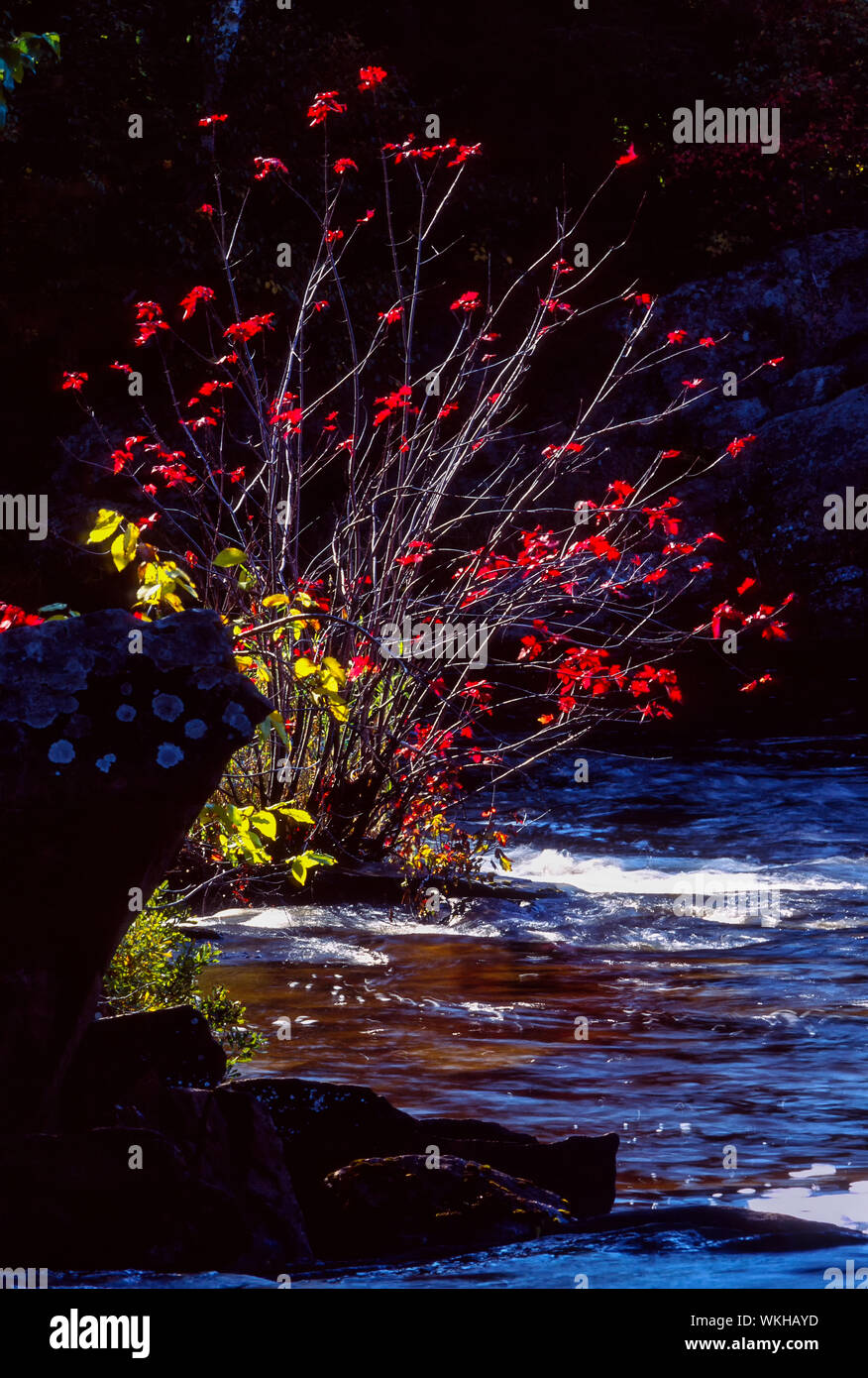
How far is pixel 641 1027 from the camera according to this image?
6.87 m

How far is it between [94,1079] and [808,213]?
2132 cm

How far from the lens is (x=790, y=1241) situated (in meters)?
4.04

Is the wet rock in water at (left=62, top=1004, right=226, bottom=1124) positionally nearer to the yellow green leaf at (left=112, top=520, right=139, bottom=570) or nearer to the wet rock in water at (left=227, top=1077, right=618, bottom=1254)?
the wet rock in water at (left=227, top=1077, right=618, bottom=1254)

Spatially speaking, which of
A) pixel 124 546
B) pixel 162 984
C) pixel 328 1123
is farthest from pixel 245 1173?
pixel 124 546

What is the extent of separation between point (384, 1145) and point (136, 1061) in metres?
0.77

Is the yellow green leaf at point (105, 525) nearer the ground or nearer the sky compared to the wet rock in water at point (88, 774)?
nearer the sky

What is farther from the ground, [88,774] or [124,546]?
[124,546]

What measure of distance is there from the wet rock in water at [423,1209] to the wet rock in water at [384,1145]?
0.65 feet

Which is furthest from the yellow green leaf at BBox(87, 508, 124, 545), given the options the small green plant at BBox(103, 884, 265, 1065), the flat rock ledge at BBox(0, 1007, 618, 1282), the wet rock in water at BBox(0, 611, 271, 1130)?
the flat rock ledge at BBox(0, 1007, 618, 1282)

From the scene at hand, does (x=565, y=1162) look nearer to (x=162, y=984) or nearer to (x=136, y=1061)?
(x=136, y=1061)

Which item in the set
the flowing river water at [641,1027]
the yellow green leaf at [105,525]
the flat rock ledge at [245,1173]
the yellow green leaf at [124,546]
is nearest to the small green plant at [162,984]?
the flowing river water at [641,1027]

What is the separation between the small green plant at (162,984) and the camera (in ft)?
18.6

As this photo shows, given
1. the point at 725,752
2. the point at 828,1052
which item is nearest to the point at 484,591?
the point at 828,1052

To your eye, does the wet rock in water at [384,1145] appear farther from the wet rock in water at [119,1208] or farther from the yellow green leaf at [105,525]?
the yellow green leaf at [105,525]
